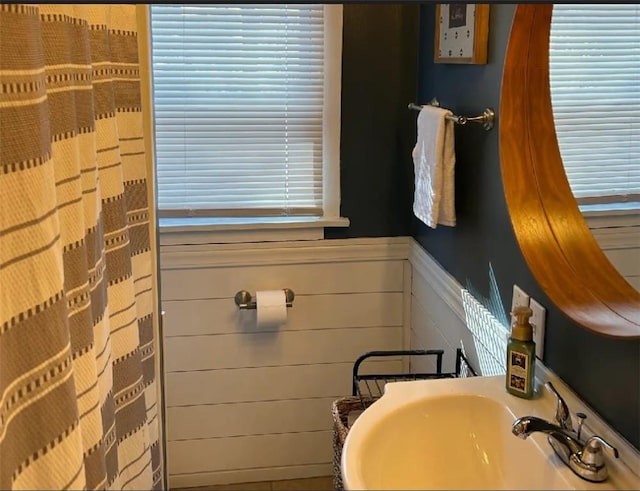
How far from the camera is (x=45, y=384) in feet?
2.70

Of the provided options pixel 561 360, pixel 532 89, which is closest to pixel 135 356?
pixel 561 360

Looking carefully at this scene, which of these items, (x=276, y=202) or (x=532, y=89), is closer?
(x=532, y=89)

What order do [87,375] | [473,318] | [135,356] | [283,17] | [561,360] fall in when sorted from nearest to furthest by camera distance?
[87,375] → [135,356] → [561,360] → [473,318] → [283,17]

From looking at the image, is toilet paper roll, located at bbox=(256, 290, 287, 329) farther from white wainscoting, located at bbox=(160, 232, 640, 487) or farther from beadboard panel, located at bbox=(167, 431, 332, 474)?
beadboard panel, located at bbox=(167, 431, 332, 474)

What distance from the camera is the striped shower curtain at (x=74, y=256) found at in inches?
30.8

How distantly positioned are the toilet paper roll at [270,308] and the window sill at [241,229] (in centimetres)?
19

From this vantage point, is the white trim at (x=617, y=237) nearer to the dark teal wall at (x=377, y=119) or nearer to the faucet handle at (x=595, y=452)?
the faucet handle at (x=595, y=452)

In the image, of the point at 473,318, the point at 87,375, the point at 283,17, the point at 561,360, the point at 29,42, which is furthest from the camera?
the point at 283,17

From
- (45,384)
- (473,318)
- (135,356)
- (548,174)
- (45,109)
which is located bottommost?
(473,318)

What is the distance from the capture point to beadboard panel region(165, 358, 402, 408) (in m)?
2.56

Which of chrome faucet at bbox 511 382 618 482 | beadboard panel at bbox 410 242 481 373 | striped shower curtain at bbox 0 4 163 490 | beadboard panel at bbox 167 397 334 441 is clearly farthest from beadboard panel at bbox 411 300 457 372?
striped shower curtain at bbox 0 4 163 490

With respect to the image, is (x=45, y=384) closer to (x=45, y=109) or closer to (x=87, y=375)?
(x=87, y=375)

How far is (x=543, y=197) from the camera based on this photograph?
1.58m

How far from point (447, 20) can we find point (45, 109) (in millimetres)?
1461
